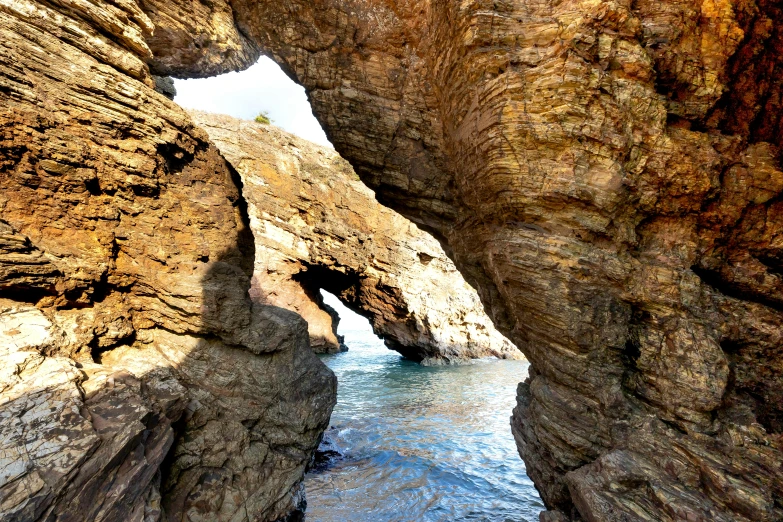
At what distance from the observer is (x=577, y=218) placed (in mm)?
5691

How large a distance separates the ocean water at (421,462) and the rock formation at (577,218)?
6.71ft

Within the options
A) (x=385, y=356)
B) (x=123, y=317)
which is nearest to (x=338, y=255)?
(x=385, y=356)

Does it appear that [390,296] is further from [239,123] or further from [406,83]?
[406,83]

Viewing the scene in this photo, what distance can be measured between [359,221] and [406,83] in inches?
833

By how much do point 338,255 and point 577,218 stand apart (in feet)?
74.7

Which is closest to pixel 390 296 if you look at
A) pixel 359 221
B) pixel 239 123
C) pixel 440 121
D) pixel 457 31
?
pixel 359 221

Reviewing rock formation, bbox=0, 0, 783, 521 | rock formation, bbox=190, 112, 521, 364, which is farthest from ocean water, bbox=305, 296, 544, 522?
rock formation, bbox=190, 112, 521, 364

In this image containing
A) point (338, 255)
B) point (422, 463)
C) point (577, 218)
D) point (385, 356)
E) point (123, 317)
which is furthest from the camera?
point (385, 356)

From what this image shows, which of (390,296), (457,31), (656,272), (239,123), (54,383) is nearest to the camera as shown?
(54,383)

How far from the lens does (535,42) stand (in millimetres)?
5609

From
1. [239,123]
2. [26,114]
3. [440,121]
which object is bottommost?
[26,114]

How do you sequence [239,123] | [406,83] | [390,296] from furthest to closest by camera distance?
[390,296] → [239,123] → [406,83]

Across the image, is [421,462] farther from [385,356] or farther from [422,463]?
[385,356]

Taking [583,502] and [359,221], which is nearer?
[583,502]
